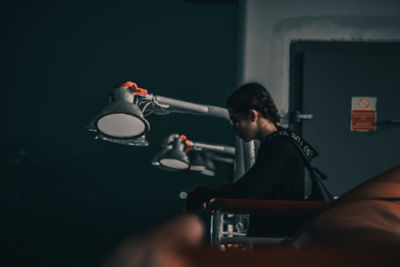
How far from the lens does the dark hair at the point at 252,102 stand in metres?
1.68

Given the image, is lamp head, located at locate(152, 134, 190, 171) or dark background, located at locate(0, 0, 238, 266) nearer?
lamp head, located at locate(152, 134, 190, 171)

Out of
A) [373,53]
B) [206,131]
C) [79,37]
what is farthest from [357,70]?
[79,37]

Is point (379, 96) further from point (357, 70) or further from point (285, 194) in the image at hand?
point (285, 194)

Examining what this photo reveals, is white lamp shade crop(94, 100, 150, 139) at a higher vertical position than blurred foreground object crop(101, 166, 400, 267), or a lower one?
higher

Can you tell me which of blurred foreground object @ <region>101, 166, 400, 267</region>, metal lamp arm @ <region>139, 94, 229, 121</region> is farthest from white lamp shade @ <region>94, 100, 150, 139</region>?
blurred foreground object @ <region>101, 166, 400, 267</region>

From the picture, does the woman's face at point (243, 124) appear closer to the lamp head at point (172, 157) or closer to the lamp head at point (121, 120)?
the lamp head at point (121, 120)

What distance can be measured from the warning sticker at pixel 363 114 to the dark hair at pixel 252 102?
1.63 metres

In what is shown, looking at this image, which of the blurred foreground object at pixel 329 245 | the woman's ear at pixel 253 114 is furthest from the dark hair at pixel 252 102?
the blurred foreground object at pixel 329 245

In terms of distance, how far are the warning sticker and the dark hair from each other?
1.63 metres

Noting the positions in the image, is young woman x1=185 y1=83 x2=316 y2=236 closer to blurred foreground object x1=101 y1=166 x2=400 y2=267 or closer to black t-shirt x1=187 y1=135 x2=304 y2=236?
black t-shirt x1=187 y1=135 x2=304 y2=236

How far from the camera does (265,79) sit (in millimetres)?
3135

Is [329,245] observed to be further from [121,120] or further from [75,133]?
[75,133]

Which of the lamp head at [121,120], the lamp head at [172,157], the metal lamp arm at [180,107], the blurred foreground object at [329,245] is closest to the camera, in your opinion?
the blurred foreground object at [329,245]

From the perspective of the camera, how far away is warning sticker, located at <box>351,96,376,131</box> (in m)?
3.10
